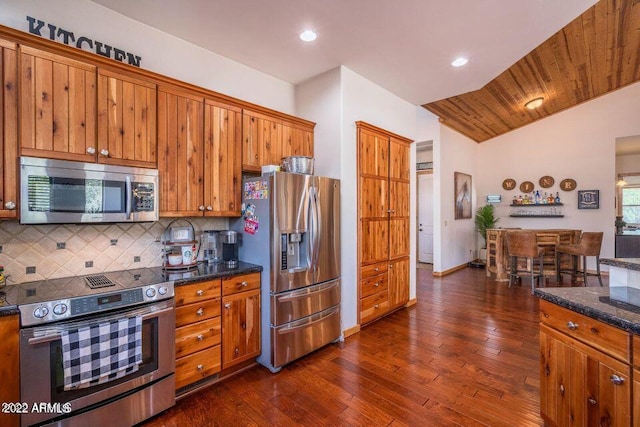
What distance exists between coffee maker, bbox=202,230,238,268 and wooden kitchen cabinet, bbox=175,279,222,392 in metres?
0.42

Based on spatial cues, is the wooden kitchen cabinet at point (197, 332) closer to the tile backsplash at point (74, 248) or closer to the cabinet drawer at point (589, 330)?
the tile backsplash at point (74, 248)

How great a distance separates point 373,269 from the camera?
373cm

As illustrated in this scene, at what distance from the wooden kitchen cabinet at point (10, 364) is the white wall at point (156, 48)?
197 centimetres

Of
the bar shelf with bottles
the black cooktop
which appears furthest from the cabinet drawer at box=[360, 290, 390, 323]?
the bar shelf with bottles

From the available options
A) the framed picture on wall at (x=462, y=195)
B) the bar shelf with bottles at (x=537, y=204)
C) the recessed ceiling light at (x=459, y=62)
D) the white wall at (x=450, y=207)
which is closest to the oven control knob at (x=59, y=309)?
the recessed ceiling light at (x=459, y=62)

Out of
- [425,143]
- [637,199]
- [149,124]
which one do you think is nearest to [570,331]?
Answer: [149,124]

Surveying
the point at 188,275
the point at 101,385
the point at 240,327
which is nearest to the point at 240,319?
the point at 240,327

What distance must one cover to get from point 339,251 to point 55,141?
2.50m

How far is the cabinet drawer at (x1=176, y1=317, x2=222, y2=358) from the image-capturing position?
2.22 meters

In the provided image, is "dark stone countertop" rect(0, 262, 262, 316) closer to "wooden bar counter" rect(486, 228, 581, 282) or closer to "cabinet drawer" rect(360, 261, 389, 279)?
"cabinet drawer" rect(360, 261, 389, 279)

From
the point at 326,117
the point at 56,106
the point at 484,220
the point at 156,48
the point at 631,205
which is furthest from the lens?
the point at 631,205

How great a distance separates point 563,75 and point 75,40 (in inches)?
259

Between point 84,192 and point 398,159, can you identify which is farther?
point 398,159

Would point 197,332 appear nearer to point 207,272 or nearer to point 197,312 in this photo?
point 197,312
